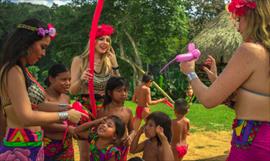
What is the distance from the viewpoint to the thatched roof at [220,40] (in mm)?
13727

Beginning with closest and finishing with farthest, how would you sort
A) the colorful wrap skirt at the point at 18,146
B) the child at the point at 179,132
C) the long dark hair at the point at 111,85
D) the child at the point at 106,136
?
the colorful wrap skirt at the point at 18,146 → the child at the point at 106,136 → the long dark hair at the point at 111,85 → the child at the point at 179,132

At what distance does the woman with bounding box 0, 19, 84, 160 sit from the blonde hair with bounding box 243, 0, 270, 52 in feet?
4.53

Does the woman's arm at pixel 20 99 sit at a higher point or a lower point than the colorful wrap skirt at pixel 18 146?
higher

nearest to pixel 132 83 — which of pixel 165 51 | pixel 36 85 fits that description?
pixel 165 51

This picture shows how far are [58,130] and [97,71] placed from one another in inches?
34.4

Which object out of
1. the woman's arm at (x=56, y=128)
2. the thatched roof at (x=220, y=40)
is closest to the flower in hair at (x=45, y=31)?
the woman's arm at (x=56, y=128)

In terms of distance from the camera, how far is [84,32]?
20406 mm

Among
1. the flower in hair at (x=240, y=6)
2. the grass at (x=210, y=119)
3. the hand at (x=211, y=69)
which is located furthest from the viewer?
the grass at (x=210, y=119)

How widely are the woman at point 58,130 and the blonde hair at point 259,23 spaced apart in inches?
79.9

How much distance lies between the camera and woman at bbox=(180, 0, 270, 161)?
2.21 metres

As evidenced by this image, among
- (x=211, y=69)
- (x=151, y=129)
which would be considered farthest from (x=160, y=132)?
(x=211, y=69)

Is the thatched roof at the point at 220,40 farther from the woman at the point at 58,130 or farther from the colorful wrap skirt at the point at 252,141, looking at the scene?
the colorful wrap skirt at the point at 252,141

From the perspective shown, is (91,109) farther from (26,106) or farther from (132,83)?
(132,83)

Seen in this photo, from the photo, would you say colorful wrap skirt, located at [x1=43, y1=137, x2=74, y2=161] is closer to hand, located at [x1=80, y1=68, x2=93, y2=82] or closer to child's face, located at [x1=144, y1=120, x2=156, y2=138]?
hand, located at [x1=80, y1=68, x2=93, y2=82]
